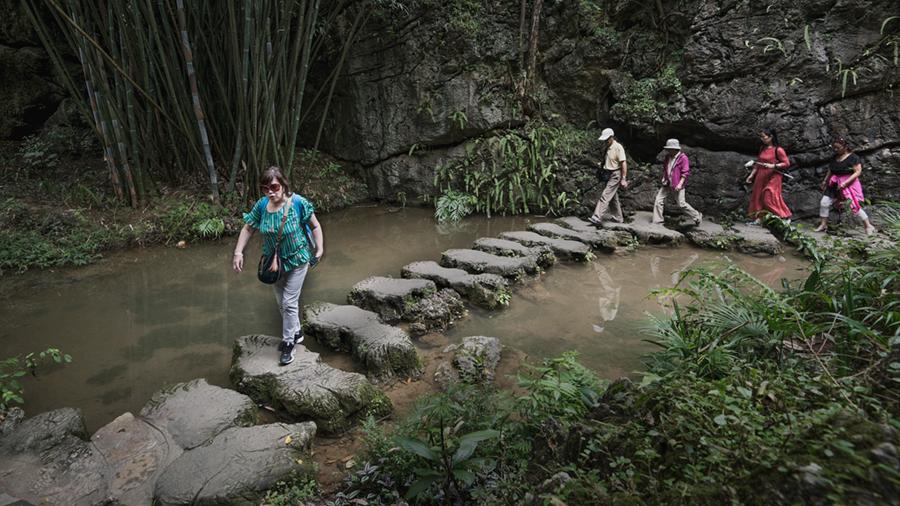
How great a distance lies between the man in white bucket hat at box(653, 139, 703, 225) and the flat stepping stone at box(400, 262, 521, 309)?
11.2ft

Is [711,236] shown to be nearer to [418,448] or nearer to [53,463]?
[418,448]

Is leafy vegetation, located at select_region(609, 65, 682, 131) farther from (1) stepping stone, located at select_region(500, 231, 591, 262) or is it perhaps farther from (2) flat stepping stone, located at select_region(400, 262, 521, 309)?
(2) flat stepping stone, located at select_region(400, 262, 521, 309)

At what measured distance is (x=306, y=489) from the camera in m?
2.19

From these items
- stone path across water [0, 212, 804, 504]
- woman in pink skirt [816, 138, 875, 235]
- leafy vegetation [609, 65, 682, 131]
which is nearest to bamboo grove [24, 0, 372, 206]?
stone path across water [0, 212, 804, 504]

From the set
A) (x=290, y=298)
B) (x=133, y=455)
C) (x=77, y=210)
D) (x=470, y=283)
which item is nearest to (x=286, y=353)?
(x=290, y=298)

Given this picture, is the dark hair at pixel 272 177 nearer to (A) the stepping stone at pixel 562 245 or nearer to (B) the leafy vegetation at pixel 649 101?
(A) the stepping stone at pixel 562 245

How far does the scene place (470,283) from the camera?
4.74 meters

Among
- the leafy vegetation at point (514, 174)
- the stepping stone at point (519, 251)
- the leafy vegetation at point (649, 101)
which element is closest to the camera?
the stepping stone at point (519, 251)

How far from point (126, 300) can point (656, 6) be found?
9005 millimetres

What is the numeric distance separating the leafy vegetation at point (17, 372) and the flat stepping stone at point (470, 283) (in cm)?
294

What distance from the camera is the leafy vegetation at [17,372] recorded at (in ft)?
9.06

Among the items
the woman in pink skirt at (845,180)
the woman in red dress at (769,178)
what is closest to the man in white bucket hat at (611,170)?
the woman in red dress at (769,178)

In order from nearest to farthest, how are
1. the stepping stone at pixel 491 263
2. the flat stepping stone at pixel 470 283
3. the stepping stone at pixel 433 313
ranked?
the stepping stone at pixel 433 313, the flat stepping stone at pixel 470 283, the stepping stone at pixel 491 263

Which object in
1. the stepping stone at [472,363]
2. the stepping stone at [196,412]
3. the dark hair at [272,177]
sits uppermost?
the dark hair at [272,177]
